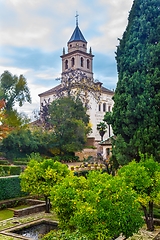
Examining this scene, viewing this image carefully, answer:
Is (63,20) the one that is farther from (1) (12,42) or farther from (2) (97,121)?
(2) (97,121)

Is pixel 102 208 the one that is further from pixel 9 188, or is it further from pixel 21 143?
pixel 21 143

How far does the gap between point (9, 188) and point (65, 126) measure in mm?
16493

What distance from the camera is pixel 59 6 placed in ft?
39.4

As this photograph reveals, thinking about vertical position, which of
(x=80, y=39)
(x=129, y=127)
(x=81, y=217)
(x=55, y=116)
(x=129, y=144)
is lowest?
(x=81, y=217)

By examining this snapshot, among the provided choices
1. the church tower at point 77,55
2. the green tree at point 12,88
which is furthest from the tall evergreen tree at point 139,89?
the church tower at point 77,55

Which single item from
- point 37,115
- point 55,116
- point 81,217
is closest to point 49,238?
point 81,217

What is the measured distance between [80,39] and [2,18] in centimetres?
3676

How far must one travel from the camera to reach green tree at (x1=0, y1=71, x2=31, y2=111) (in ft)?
102

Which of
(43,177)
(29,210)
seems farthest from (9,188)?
(43,177)

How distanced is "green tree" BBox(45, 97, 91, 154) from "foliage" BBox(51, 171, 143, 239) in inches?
931

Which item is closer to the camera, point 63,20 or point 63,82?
point 63,20

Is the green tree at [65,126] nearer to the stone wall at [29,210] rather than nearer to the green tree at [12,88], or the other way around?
the green tree at [12,88]

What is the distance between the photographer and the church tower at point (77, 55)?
4674cm

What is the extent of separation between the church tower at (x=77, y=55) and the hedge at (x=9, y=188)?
33.1m
